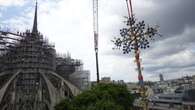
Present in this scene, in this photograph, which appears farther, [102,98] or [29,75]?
[29,75]

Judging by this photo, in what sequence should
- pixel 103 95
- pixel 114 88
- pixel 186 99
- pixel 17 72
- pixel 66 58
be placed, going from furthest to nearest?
pixel 66 58 < pixel 17 72 < pixel 186 99 < pixel 114 88 < pixel 103 95

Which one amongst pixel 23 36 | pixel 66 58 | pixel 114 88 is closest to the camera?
pixel 114 88

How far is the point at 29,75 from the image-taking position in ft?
235

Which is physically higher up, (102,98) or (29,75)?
(29,75)

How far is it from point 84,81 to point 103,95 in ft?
171

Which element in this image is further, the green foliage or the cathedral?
the cathedral

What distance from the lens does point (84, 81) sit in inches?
3738

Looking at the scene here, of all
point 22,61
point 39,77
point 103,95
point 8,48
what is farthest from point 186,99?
point 8,48

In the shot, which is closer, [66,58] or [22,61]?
[22,61]

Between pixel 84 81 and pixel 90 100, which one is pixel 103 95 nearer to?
pixel 90 100

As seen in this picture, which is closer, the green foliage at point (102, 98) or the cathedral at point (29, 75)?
the green foliage at point (102, 98)

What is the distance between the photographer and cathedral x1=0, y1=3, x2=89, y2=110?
222 ft

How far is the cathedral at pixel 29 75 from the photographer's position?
6762 cm

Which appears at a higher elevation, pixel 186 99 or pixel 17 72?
pixel 17 72
